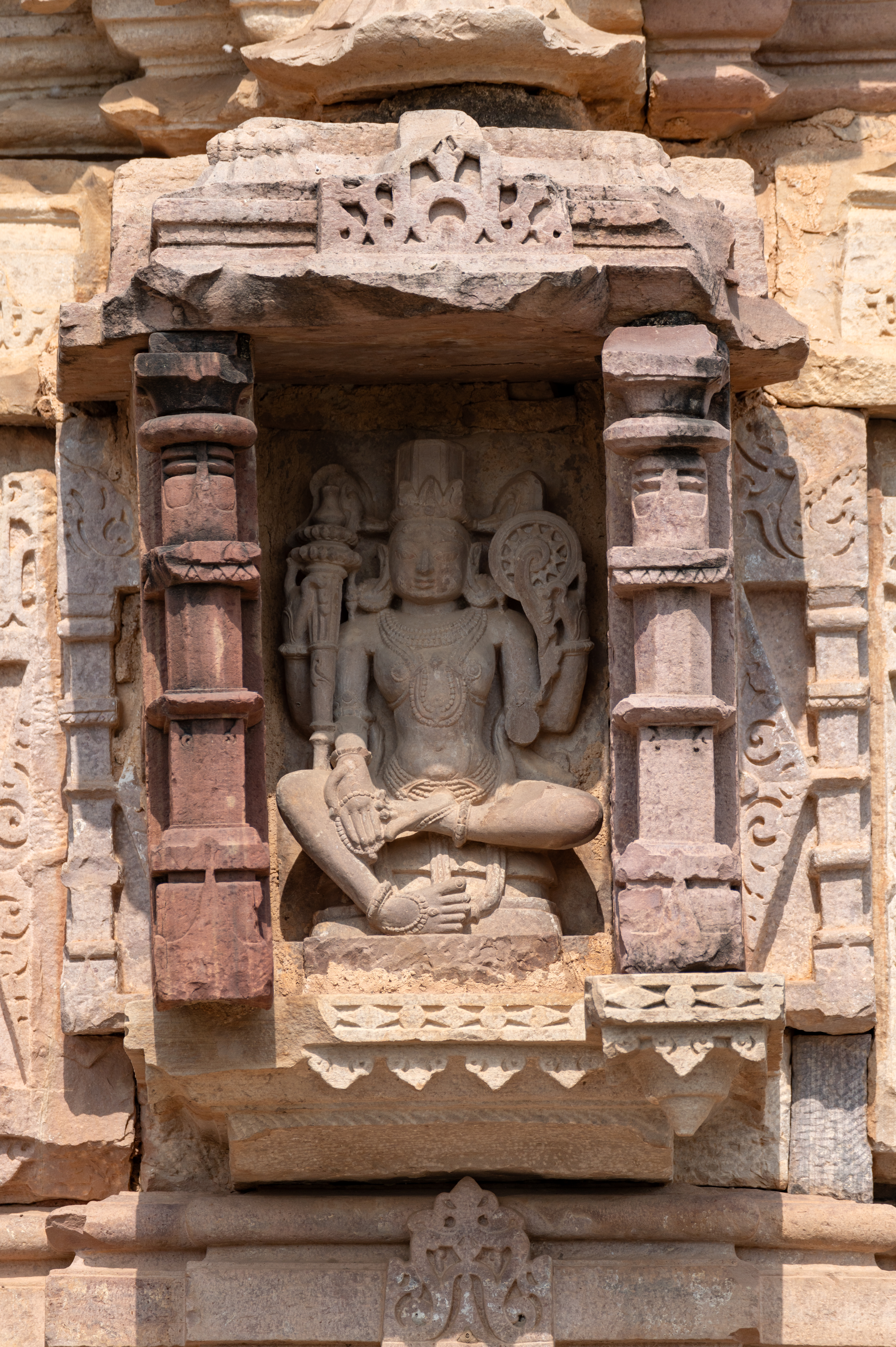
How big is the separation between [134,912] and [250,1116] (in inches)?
27.9

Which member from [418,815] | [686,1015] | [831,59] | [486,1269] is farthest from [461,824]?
[831,59]

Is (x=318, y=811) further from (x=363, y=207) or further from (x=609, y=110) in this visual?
(x=609, y=110)

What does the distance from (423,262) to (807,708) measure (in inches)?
66.4

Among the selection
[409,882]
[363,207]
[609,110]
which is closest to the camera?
[363,207]

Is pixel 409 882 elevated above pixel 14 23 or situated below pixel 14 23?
below

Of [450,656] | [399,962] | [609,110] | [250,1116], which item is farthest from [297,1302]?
[609,110]

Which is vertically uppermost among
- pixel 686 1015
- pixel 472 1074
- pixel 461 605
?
pixel 461 605

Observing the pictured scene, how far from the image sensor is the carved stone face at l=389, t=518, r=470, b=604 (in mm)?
5902

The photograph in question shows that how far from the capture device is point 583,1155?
561cm

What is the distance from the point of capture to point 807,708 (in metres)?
5.96

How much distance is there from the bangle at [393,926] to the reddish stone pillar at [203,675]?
1.31 feet

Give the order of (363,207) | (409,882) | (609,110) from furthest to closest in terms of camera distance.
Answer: (609,110), (409,882), (363,207)

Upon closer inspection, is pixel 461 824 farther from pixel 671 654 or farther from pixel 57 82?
pixel 57 82

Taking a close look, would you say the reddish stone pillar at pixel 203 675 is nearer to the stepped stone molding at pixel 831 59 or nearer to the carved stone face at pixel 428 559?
the carved stone face at pixel 428 559
